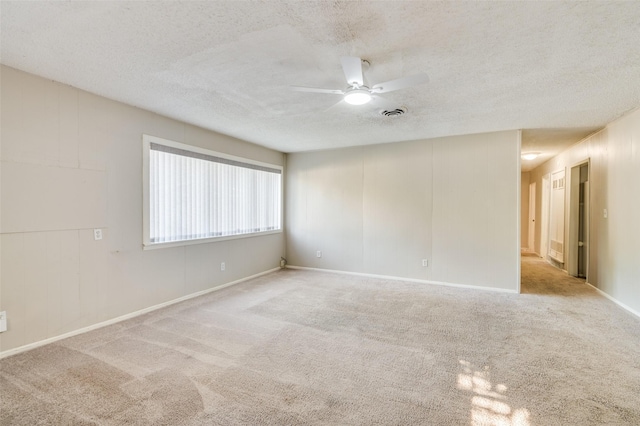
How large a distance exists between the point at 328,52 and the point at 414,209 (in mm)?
3582

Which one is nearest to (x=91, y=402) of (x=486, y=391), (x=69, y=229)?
(x=69, y=229)

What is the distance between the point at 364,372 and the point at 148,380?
1657mm

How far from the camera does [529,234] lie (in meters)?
9.13

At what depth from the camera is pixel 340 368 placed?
238cm

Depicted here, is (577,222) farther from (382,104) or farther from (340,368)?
(340,368)

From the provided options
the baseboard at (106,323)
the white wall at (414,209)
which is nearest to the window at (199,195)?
the baseboard at (106,323)

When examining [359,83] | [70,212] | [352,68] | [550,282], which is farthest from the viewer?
[550,282]

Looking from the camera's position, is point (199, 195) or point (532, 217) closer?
point (199, 195)

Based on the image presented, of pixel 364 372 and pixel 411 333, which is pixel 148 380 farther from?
pixel 411 333

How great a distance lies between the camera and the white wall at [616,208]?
3.60 meters

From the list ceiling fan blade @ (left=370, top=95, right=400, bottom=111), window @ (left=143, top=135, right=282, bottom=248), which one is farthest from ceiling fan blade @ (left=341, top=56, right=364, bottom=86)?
Result: window @ (left=143, top=135, right=282, bottom=248)

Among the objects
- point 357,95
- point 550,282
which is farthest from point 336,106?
point 550,282

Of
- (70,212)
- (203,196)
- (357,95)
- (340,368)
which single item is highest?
(357,95)

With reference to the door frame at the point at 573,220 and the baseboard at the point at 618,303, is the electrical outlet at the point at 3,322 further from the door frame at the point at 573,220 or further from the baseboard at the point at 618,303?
the door frame at the point at 573,220
